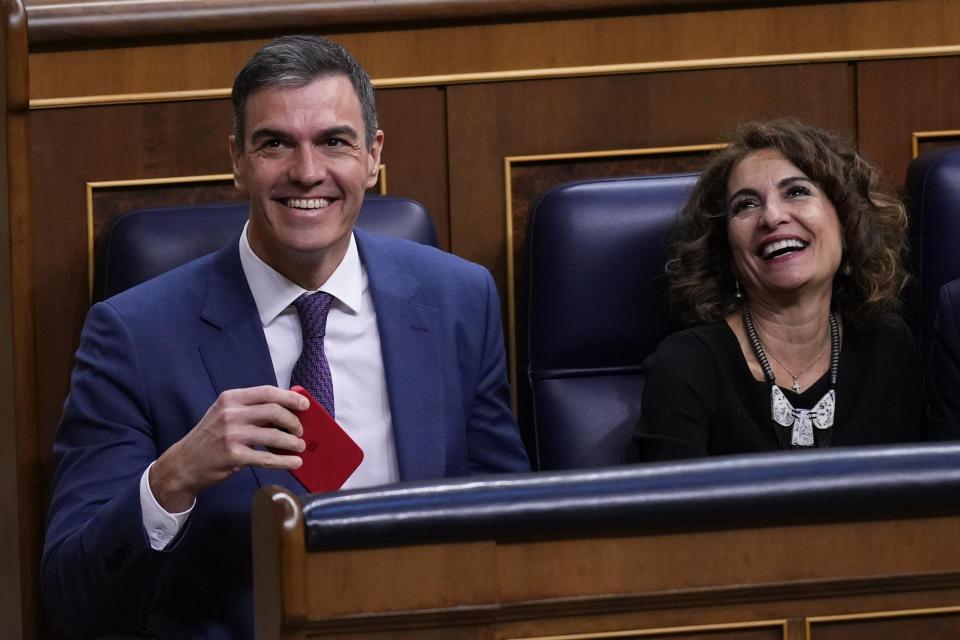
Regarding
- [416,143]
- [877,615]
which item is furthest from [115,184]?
[877,615]

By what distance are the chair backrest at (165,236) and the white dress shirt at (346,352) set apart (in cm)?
14

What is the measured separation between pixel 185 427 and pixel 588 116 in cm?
72

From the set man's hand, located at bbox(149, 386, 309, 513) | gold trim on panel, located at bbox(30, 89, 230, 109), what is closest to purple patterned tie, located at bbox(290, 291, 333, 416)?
man's hand, located at bbox(149, 386, 309, 513)

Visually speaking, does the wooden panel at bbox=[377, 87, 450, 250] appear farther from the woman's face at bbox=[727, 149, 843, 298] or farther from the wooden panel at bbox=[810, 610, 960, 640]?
the wooden panel at bbox=[810, 610, 960, 640]

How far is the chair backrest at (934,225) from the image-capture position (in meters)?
1.64

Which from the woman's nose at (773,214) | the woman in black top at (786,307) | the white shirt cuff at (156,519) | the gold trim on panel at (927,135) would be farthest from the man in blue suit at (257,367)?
the gold trim on panel at (927,135)

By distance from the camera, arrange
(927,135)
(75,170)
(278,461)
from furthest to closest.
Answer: (927,135)
(75,170)
(278,461)

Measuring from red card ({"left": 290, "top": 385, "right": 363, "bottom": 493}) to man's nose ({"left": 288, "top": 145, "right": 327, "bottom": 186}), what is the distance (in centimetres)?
30

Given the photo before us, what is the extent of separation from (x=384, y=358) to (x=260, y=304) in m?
0.14

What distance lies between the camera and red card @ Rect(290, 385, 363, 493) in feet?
3.61

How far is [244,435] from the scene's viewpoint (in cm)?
109

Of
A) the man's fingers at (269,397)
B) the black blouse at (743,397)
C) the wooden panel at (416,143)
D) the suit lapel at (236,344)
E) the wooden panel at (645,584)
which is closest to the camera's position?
the wooden panel at (645,584)

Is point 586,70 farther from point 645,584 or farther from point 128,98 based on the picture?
point 645,584

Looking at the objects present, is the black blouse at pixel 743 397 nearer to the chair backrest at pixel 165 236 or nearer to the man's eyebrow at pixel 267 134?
the chair backrest at pixel 165 236
